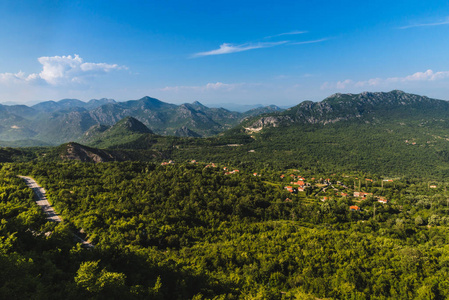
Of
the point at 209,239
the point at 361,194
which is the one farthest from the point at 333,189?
the point at 209,239

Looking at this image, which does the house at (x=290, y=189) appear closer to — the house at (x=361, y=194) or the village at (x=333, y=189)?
the village at (x=333, y=189)

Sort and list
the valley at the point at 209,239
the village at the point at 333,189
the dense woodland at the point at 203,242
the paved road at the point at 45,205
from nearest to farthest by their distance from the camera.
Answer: the dense woodland at the point at 203,242, the valley at the point at 209,239, the paved road at the point at 45,205, the village at the point at 333,189

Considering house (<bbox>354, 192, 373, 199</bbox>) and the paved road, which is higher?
the paved road

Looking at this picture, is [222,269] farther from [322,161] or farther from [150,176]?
[322,161]

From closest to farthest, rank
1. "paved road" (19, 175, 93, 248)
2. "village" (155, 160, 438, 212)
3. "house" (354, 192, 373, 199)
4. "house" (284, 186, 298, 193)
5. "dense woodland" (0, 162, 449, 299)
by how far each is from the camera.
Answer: "dense woodland" (0, 162, 449, 299) → "paved road" (19, 175, 93, 248) → "village" (155, 160, 438, 212) → "house" (354, 192, 373, 199) → "house" (284, 186, 298, 193)

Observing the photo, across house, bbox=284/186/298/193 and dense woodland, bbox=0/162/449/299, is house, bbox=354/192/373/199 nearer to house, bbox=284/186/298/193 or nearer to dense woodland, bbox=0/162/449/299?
dense woodland, bbox=0/162/449/299

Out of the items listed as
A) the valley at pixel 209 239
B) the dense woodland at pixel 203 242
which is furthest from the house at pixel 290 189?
the dense woodland at pixel 203 242

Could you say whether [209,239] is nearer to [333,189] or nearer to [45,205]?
[45,205]

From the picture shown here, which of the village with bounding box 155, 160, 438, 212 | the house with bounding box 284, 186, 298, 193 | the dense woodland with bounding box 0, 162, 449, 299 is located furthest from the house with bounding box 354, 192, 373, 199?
the house with bounding box 284, 186, 298, 193

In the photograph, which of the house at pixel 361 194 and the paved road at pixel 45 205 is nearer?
the paved road at pixel 45 205
